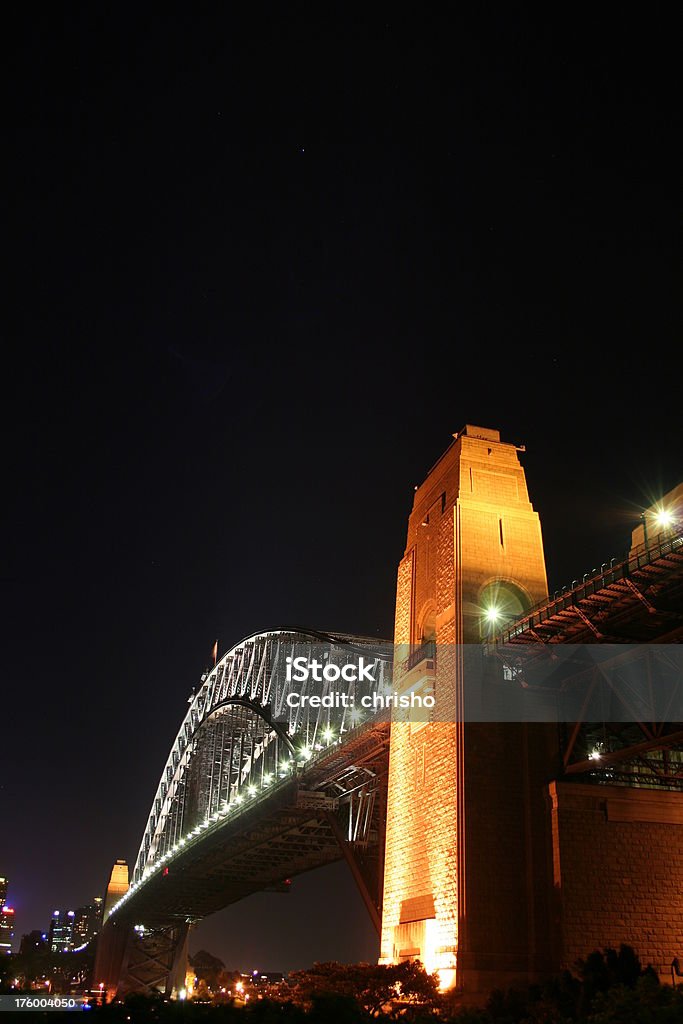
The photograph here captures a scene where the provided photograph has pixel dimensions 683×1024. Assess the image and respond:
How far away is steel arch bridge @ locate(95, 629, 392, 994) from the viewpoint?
4756cm

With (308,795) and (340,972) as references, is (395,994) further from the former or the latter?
(308,795)

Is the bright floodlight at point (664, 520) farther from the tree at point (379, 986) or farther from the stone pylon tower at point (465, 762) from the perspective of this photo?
the tree at point (379, 986)

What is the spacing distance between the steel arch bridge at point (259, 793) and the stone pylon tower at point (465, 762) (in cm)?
579

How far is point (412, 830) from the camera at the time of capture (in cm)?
3300

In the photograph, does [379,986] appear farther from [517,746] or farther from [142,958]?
[142,958]

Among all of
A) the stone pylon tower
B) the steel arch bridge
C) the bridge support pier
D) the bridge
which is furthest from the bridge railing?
the bridge support pier

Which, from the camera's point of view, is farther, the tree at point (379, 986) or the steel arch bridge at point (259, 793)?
the steel arch bridge at point (259, 793)

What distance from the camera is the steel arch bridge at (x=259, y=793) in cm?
4756

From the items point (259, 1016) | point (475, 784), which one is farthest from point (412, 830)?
point (259, 1016)

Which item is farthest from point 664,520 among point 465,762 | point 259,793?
point 259,793

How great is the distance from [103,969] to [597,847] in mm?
98795

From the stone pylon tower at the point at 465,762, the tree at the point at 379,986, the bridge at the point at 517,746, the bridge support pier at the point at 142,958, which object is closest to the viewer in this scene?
the bridge at the point at 517,746

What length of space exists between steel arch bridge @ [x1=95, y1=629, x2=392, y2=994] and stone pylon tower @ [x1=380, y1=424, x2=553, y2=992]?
5.79m

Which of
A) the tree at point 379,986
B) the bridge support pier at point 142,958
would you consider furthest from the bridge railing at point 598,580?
the bridge support pier at point 142,958
